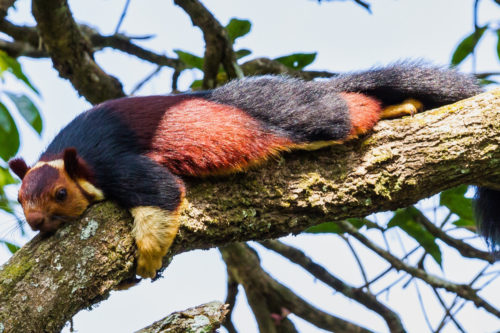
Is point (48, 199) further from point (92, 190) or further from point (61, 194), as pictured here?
point (92, 190)

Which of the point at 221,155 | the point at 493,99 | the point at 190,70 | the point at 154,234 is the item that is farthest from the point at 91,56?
the point at 493,99

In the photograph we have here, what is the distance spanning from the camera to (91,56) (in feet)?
19.0

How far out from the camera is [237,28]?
234 inches

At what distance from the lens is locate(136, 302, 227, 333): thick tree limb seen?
10.4 ft

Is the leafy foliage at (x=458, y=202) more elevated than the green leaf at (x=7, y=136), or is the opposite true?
the leafy foliage at (x=458, y=202)

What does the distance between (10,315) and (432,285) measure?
12.7 ft

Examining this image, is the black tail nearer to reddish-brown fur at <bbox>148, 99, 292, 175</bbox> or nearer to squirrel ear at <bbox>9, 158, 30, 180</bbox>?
reddish-brown fur at <bbox>148, 99, 292, 175</bbox>

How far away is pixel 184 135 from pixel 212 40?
176 centimetres

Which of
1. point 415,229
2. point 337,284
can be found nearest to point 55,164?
point 337,284

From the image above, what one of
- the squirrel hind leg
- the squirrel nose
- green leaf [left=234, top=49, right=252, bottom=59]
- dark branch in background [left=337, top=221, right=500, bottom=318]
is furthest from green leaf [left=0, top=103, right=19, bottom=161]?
dark branch in background [left=337, top=221, right=500, bottom=318]

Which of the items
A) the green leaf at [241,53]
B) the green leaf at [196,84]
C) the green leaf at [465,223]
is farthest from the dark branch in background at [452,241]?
the green leaf at [196,84]

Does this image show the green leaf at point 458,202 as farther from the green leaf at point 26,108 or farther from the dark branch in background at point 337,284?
the green leaf at point 26,108

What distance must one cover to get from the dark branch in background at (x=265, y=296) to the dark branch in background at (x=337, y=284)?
9.8 inches

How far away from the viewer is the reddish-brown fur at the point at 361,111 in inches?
168
